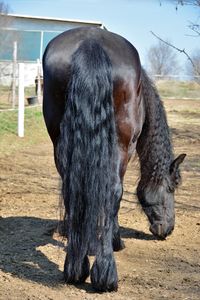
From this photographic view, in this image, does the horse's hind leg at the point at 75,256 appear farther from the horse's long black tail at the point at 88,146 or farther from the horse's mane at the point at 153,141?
the horse's mane at the point at 153,141

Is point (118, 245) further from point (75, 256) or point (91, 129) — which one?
point (91, 129)

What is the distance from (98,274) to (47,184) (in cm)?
393

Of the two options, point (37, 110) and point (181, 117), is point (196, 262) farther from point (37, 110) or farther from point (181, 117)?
point (181, 117)

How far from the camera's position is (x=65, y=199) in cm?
334

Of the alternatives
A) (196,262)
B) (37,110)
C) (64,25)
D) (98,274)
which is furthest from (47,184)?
(64,25)

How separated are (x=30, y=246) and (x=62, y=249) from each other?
13.0 inches

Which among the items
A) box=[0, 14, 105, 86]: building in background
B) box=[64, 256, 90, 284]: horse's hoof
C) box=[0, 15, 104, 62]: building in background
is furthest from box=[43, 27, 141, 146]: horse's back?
box=[0, 15, 104, 62]: building in background

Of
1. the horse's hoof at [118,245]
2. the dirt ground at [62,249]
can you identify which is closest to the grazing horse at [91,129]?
the dirt ground at [62,249]

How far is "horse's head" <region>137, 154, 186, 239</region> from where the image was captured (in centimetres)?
462

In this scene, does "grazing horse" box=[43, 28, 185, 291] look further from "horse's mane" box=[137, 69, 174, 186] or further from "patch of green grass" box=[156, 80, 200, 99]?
"patch of green grass" box=[156, 80, 200, 99]

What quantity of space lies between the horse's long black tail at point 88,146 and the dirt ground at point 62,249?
0.51 meters

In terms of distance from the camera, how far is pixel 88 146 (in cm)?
323

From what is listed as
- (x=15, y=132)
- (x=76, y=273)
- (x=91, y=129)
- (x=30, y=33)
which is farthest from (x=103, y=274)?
(x=30, y=33)

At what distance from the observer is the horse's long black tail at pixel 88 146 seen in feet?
10.5
